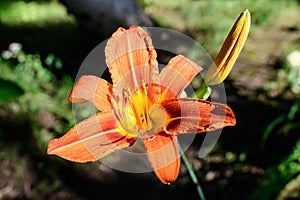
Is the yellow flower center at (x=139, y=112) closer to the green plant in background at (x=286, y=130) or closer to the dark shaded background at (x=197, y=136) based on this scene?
the dark shaded background at (x=197, y=136)

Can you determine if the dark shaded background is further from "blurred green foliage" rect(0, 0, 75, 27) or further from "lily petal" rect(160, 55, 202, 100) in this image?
"lily petal" rect(160, 55, 202, 100)

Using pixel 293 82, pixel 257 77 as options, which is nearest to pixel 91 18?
pixel 257 77

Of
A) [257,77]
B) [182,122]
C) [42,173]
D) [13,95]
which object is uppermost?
[182,122]

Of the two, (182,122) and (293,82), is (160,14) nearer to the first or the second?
(293,82)

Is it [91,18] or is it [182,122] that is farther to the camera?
[91,18]

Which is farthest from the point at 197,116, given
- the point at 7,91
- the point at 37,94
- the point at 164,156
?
the point at 37,94

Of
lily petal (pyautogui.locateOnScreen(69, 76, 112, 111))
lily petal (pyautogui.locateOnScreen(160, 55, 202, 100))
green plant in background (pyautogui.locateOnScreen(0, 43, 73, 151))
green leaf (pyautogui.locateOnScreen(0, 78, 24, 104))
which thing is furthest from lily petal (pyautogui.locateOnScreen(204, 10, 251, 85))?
Answer: green plant in background (pyautogui.locateOnScreen(0, 43, 73, 151))

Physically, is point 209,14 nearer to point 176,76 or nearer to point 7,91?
point 7,91
